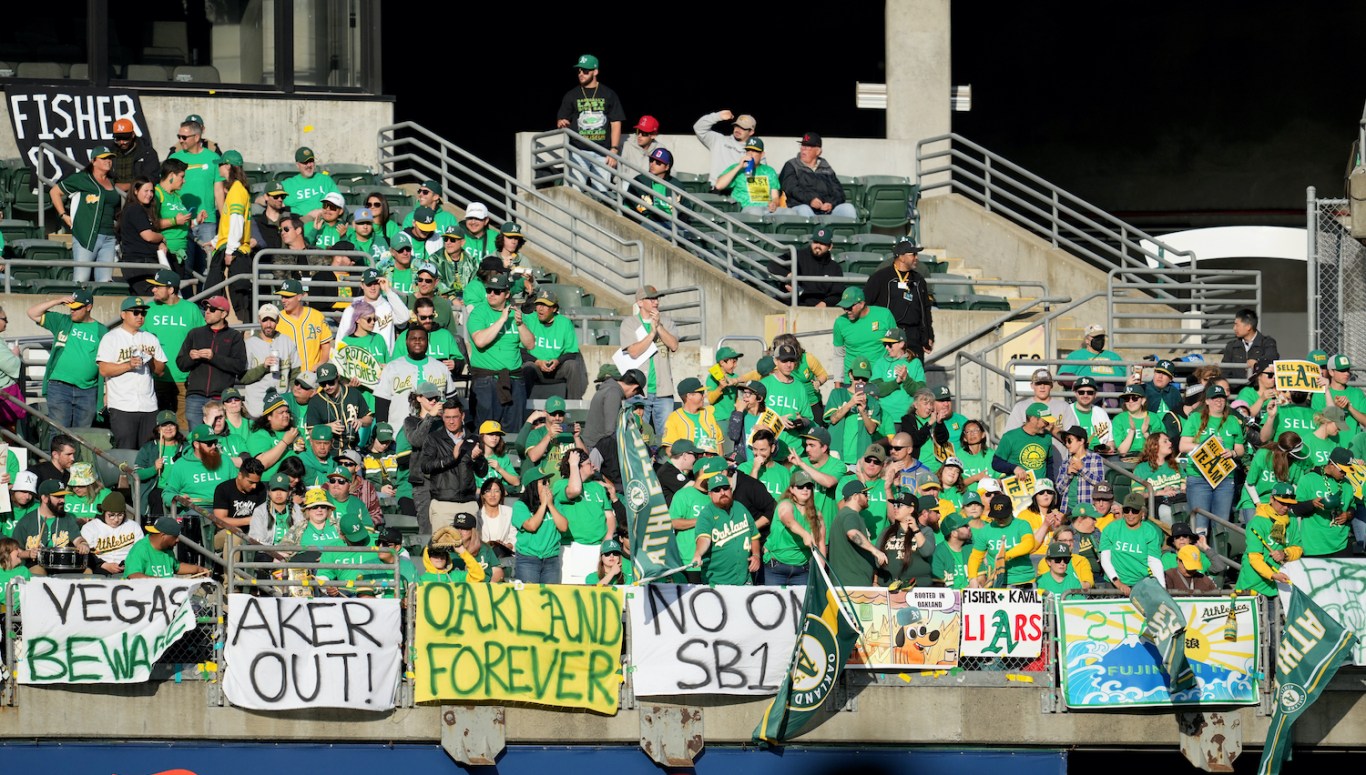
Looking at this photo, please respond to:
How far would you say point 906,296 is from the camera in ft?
69.6

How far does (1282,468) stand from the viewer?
19.1 meters

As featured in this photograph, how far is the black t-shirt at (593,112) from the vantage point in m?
25.9

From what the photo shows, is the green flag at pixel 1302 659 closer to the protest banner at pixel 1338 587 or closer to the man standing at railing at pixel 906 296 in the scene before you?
the protest banner at pixel 1338 587

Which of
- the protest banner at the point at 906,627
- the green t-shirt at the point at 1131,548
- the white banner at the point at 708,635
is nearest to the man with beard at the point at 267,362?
the white banner at the point at 708,635

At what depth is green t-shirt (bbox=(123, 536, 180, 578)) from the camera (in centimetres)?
1734

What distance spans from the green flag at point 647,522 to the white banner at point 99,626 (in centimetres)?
290

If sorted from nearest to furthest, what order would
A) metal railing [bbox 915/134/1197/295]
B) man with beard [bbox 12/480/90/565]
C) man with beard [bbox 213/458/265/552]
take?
man with beard [bbox 12/480/90/565]
man with beard [bbox 213/458/265/552]
metal railing [bbox 915/134/1197/295]

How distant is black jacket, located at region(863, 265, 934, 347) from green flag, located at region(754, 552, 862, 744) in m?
4.60

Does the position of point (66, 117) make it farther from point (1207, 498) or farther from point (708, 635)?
point (1207, 498)

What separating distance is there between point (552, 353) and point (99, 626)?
471 centimetres

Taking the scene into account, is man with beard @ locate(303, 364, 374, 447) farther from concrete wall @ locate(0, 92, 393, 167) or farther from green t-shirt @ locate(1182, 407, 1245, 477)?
concrete wall @ locate(0, 92, 393, 167)

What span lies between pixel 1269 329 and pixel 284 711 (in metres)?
19.5

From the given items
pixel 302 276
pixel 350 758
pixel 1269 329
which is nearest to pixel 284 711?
pixel 350 758

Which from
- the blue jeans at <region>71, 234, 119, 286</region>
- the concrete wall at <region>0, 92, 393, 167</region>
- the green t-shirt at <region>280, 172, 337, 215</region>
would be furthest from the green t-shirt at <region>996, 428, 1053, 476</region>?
the concrete wall at <region>0, 92, 393, 167</region>
